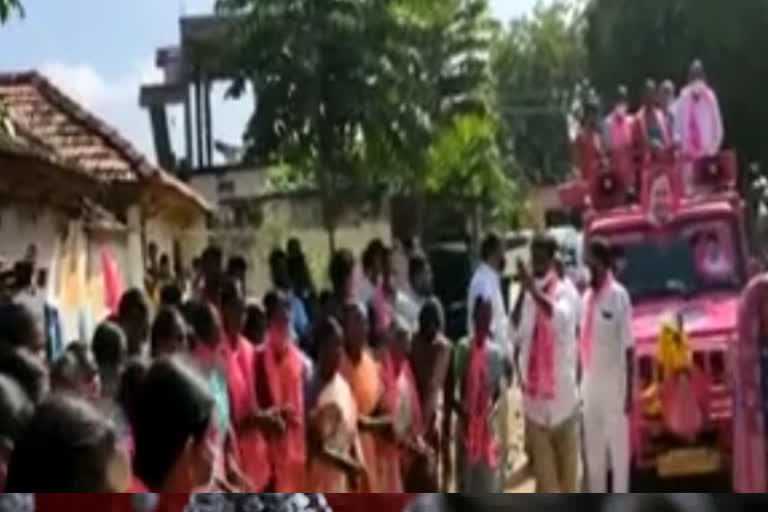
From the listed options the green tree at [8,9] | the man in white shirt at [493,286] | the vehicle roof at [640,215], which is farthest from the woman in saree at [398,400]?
the green tree at [8,9]

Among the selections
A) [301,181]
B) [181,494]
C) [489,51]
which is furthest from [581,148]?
[181,494]

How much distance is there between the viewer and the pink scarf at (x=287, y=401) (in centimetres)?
298

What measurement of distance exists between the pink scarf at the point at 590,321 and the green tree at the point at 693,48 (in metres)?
0.27

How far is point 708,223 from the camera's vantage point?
3.02 meters

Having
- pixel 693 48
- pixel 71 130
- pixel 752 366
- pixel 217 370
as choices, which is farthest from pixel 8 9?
pixel 752 366

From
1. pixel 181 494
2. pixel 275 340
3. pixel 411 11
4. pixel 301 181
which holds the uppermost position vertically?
pixel 411 11

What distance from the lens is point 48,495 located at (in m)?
2.77

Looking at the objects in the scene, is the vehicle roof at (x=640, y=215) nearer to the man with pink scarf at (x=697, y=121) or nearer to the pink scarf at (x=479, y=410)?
the man with pink scarf at (x=697, y=121)

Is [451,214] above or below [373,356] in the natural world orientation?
above

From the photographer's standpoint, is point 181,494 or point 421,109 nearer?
point 181,494

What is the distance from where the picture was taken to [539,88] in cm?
306

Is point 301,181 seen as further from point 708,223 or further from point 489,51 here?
point 708,223

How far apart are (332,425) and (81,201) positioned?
0.49 m

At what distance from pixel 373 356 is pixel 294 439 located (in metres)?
0.18
